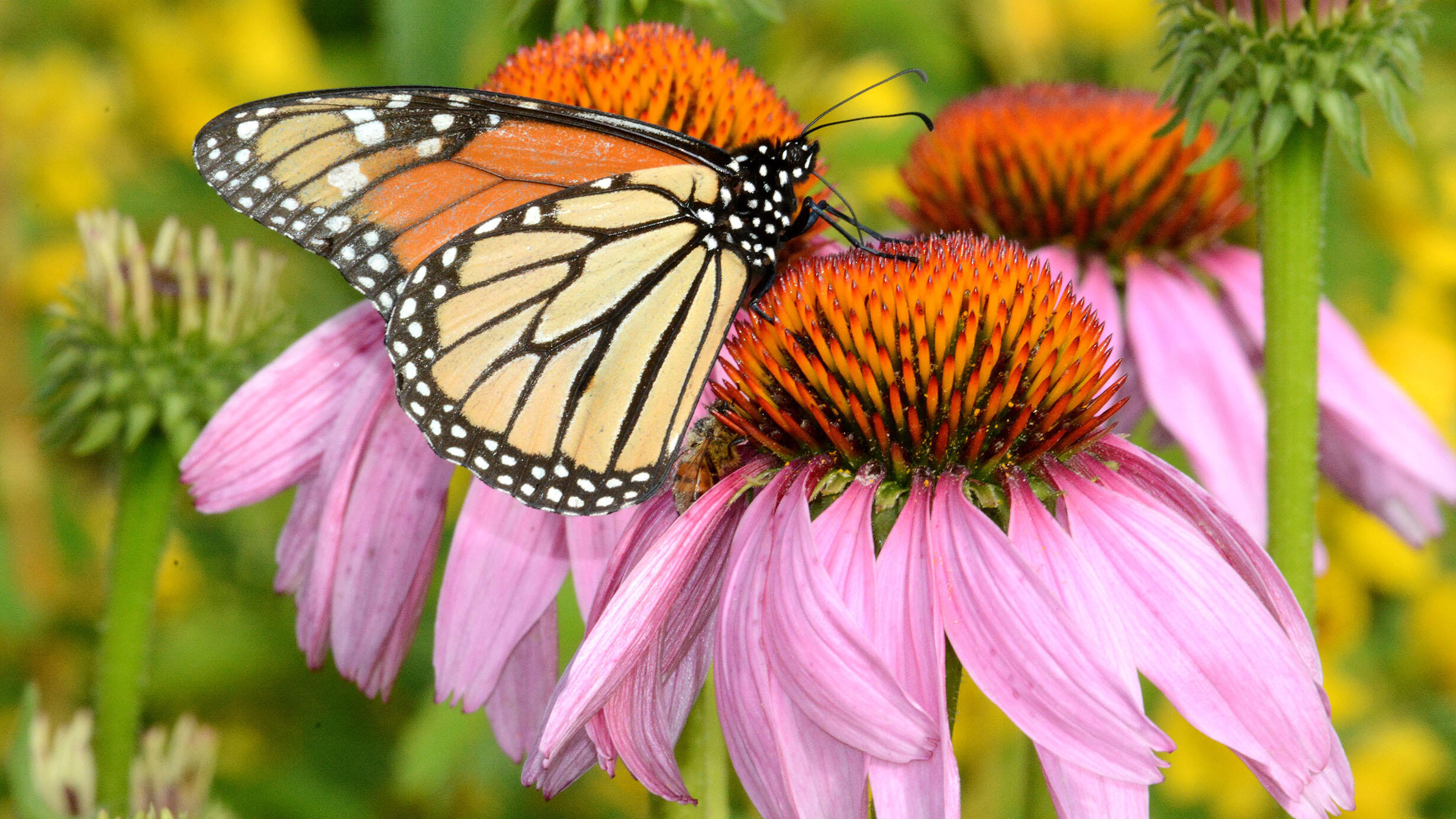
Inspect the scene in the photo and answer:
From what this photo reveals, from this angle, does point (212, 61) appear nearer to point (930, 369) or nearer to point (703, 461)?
point (703, 461)

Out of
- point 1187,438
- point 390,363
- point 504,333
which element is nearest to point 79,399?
point 390,363

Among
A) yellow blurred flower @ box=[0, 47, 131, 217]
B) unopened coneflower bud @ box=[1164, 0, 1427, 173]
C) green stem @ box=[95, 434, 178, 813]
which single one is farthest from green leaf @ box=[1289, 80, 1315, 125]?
yellow blurred flower @ box=[0, 47, 131, 217]

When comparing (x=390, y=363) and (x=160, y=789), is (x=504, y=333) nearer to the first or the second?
(x=390, y=363)

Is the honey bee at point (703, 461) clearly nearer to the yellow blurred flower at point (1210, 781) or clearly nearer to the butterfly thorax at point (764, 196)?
the butterfly thorax at point (764, 196)

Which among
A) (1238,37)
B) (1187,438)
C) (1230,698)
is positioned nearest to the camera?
(1230,698)

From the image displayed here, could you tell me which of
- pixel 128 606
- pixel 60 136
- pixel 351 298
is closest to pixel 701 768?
pixel 128 606

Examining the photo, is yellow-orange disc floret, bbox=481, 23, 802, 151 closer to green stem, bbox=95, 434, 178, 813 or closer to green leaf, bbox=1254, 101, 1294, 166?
green leaf, bbox=1254, 101, 1294, 166
